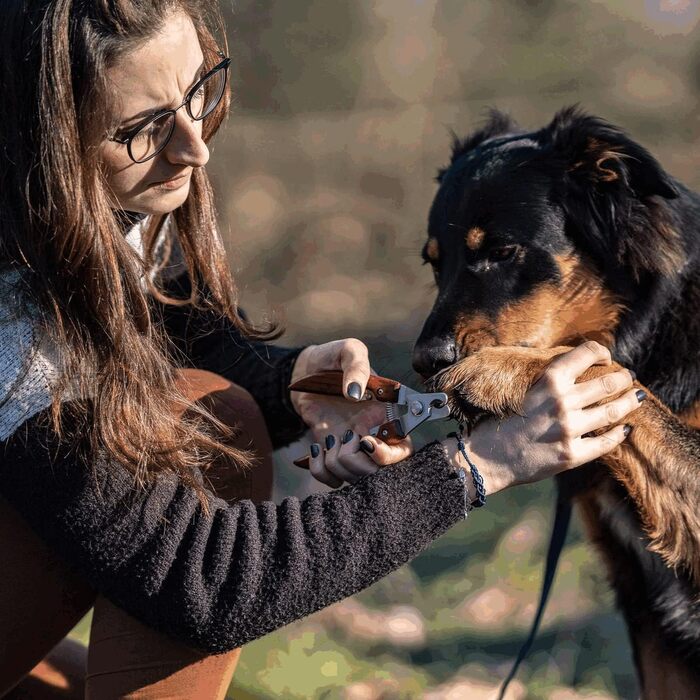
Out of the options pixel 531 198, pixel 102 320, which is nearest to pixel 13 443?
pixel 102 320

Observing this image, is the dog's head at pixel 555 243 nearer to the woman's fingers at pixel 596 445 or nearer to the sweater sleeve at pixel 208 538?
the woman's fingers at pixel 596 445

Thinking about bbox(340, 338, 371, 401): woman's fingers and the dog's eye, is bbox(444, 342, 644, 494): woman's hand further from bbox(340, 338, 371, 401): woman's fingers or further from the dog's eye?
the dog's eye

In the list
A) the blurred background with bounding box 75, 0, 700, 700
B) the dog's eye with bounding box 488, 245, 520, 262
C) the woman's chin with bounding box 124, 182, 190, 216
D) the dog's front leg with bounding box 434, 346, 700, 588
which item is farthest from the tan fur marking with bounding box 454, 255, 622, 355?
the blurred background with bounding box 75, 0, 700, 700

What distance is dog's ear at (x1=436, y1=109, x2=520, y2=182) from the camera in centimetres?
255

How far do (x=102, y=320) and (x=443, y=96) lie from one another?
4624 mm

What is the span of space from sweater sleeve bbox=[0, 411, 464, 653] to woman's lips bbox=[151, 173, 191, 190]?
0.47 metres

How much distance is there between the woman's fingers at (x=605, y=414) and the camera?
4.92 feet

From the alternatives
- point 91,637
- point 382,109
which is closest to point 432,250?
point 91,637

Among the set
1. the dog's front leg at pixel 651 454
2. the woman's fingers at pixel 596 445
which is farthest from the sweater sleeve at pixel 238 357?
the woman's fingers at pixel 596 445

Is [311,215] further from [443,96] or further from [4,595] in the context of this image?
[4,595]

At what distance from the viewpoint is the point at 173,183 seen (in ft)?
5.47

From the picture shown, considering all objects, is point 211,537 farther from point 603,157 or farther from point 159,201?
point 603,157

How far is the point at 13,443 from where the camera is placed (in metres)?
1.44

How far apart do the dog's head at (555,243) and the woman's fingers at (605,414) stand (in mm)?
442
